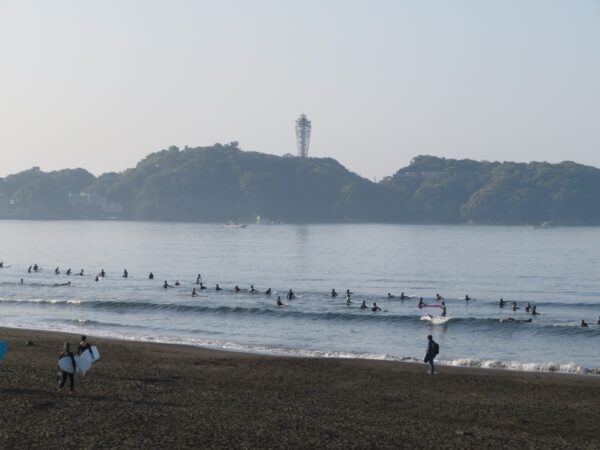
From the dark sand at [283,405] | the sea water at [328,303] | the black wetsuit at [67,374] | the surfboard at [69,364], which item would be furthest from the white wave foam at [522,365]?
the black wetsuit at [67,374]

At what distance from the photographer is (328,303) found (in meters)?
57.6

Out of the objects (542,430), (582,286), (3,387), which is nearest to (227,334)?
(3,387)

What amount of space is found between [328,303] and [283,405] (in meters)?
36.2

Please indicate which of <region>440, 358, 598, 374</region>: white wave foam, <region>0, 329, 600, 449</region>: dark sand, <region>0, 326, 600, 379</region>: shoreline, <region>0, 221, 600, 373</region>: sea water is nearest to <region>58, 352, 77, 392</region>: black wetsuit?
<region>0, 329, 600, 449</region>: dark sand

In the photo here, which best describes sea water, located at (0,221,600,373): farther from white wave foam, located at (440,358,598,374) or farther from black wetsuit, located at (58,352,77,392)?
black wetsuit, located at (58,352,77,392)

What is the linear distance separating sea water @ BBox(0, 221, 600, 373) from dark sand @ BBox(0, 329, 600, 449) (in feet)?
Result: 21.2

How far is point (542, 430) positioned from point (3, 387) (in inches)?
535

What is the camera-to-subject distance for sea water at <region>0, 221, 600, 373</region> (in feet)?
128

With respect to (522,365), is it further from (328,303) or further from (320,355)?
(328,303)

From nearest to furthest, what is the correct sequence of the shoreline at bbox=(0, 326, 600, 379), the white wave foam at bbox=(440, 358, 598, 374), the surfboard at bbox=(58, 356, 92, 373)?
the surfboard at bbox=(58, 356, 92, 373) → the shoreline at bbox=(0, 326, 600, 379) → the white wave foam at bbox=(440, 358, 598, 374)

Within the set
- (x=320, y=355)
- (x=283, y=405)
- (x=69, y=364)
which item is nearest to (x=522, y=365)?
(x=320, y=355)

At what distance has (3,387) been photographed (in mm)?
22125

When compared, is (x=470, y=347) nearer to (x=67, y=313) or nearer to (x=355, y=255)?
(x=67, y=313)

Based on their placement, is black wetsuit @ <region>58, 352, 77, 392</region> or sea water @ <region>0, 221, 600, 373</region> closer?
black wetsuit @ <region>58, 352, 77, 392</region>
